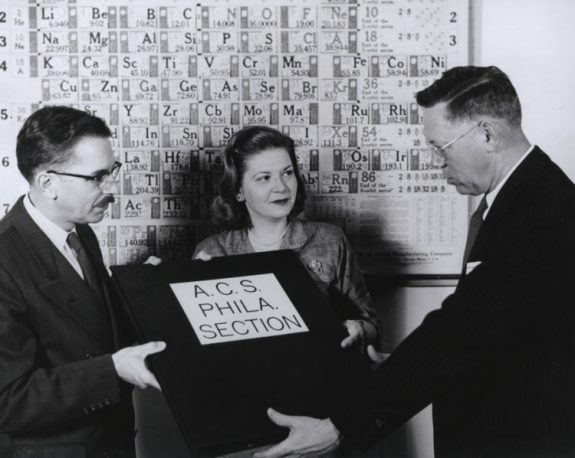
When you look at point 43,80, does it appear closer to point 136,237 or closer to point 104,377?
point 136,237

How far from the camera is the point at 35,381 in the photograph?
1521mm

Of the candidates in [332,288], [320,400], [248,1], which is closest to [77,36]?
[248,1]

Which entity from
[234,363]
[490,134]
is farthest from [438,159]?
[234,363]

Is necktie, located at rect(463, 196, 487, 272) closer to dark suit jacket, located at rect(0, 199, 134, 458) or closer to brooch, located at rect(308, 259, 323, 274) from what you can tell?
brooch, located at rect(308, 259, 323, 274)

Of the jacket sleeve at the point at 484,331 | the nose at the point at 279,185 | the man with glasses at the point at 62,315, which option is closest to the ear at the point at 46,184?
the man with glasses at the point at 62,315

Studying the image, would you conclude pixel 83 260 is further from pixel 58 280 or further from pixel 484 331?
pixel 484 331

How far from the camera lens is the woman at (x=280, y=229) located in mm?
2119

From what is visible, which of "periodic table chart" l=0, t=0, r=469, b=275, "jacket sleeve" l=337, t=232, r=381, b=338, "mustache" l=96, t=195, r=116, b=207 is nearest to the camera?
"mustache" l=96, t=195, r=116, b=207

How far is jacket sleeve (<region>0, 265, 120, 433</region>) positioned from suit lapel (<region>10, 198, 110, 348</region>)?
0.27ft

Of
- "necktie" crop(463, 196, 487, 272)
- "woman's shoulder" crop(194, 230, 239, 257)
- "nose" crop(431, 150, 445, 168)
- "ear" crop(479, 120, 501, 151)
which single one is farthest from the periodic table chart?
"ear" crop(479, 120, 501, 151)

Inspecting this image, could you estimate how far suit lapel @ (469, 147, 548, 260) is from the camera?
4.96 ft

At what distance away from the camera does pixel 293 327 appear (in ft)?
5.43

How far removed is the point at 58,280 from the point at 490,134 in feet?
3.80

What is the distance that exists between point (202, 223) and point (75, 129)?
0.89 m
